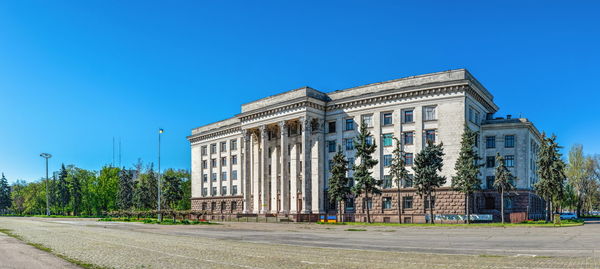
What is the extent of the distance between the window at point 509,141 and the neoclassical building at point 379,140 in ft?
0.37

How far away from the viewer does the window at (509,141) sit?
177ft

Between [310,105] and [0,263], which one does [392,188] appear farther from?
[0,263]

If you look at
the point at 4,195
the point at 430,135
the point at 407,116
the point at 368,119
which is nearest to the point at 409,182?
the point at 430,135

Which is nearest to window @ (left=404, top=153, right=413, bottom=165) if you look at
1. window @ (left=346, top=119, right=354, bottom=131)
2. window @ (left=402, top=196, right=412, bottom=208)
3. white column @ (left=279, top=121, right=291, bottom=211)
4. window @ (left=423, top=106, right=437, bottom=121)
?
window @ (left=402, top=196, right=412, bottom=208)

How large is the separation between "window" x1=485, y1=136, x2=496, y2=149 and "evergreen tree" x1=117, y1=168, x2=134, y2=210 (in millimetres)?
74507

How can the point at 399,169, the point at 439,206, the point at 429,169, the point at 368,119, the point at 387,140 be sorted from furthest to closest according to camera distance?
the point at 368,119, the point at 387,140, the point at 439,206, the point at 399,169, the point at 429,169

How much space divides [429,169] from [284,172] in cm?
2371

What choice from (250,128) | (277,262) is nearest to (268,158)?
(250,128)

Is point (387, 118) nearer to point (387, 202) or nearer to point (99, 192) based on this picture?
point (387, 202)

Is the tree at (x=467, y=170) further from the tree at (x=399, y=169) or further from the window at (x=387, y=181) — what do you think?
the window at (x=387, y=181)

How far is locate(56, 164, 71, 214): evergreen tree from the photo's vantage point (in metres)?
111

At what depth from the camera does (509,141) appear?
178 ft

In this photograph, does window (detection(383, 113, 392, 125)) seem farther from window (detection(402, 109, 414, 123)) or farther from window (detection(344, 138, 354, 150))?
window (detection(344, 138, 354, 150))

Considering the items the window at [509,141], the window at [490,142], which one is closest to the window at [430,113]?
the window at [490,142]
